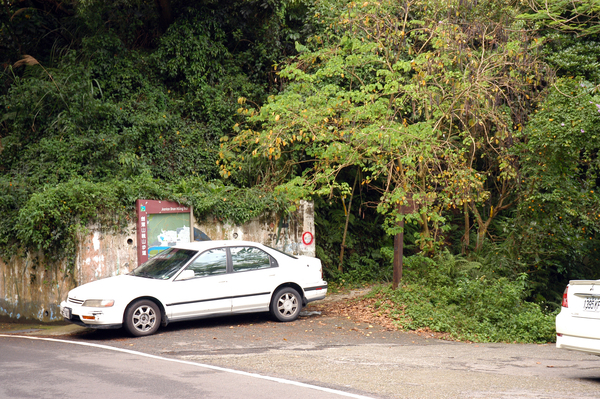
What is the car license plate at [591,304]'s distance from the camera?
7.04 metres

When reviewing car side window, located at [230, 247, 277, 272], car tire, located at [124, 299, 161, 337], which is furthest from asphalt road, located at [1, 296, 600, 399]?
car side window, located at [230, 247, 277, 272]

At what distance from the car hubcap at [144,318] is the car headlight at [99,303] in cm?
46

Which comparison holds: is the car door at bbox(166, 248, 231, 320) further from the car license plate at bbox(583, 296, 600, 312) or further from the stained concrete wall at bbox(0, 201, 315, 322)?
the car license plate at bbox(583, 296, 600, 312)

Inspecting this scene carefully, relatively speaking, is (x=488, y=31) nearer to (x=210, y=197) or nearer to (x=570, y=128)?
(x=570, y=128)

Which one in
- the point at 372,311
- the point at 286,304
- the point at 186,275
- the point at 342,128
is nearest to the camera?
the point at 186,275

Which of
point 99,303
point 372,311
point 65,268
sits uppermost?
point 65,268

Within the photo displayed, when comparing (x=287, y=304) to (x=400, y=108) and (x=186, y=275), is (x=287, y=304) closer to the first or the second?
(x=186, y=275)

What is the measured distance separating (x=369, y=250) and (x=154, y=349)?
10653 mm

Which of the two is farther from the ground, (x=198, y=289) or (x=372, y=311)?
(x=198, y=289)

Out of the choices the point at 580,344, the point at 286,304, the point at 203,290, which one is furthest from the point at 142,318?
the point at 580,344

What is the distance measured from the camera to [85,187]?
41.3 feet

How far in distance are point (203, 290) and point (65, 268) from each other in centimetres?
407

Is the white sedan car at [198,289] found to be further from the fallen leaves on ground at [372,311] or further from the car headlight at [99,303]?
the fallen leaves on ground at [372,311]

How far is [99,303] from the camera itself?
957 cm
